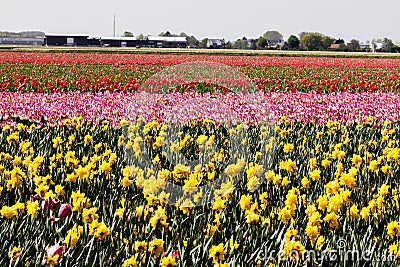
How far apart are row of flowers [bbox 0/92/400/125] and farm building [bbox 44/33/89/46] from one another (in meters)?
97.1

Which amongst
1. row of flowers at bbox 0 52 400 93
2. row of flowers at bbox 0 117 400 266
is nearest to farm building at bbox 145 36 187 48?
row of flowers at bbox 0 52 400 93

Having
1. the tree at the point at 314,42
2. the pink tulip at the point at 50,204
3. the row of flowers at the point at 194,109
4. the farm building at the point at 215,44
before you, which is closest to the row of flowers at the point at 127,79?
the row of flowers at the point at 194,109

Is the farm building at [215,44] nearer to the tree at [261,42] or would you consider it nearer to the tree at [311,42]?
the tree at [261,42]

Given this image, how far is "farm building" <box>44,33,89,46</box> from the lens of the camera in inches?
4136

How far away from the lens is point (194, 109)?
30.2 feet

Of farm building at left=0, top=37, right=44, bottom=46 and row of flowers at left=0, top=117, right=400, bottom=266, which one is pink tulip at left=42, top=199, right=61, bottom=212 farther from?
farm building at left=0, top=37, right=44, bottom=46

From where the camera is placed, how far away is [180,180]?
14.5ft

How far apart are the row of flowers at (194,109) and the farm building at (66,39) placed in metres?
97.1

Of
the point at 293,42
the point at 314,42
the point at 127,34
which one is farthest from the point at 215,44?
the point at 127,34

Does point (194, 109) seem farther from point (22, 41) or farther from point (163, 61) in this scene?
point (22, 41)

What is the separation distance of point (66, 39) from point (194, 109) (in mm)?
101887

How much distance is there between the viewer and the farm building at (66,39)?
10506 cm

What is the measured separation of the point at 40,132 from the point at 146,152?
1.98 m

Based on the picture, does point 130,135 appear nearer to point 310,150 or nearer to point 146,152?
point 146,152
